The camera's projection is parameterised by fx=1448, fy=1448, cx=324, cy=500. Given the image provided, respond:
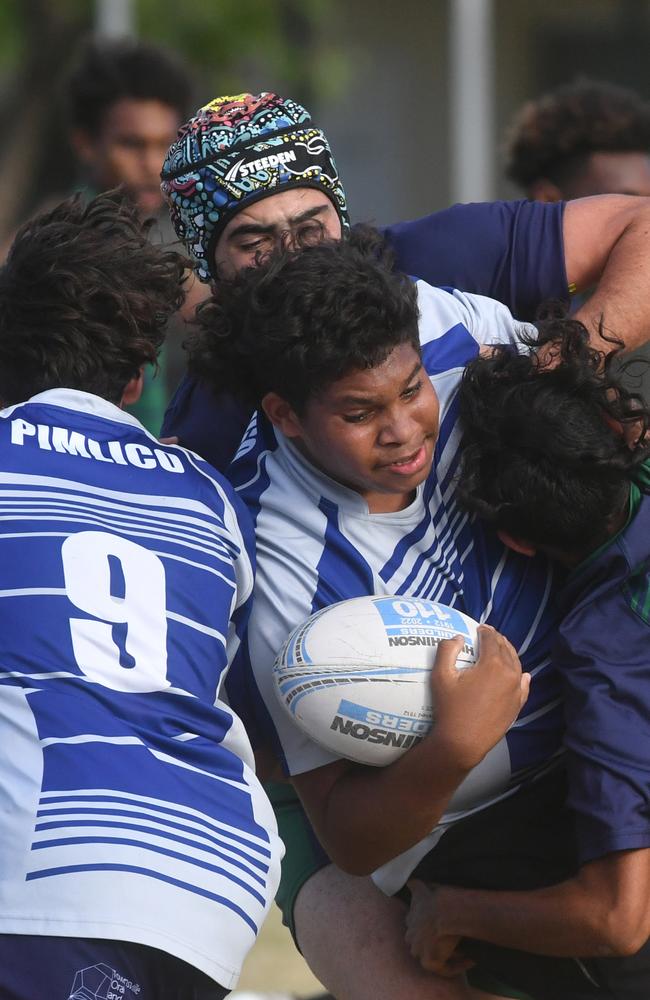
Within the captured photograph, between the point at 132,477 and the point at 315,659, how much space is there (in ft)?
1.72

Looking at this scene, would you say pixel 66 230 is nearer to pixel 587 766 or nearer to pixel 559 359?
pixel 559 359

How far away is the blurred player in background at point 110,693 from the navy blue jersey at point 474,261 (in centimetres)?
50

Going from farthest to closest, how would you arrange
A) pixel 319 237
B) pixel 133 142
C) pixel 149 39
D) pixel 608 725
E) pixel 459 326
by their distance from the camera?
1. pixel 149 39
2. pixel 133 142
3. pixel 319 237
4. pixel 459 326
5. pixel 608 725

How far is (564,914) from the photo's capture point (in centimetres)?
296

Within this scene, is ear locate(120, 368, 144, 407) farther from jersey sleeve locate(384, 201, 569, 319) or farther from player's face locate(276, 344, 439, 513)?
jersey sleeve locate(384, 201, 569, 319)

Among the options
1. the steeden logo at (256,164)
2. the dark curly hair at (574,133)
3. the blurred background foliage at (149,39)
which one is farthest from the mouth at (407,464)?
the blurred background foliage at (149,39)

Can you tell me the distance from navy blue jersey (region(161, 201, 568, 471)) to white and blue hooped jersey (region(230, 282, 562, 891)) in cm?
31

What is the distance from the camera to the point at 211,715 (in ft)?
9.11

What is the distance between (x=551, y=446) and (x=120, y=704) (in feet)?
3.41

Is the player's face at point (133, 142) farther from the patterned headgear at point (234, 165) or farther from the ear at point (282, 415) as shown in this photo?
the ear at point (282, 415)

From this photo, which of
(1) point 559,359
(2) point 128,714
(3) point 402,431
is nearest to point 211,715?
(2) point 128,714

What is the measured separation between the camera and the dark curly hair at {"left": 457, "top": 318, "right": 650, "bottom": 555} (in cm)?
302

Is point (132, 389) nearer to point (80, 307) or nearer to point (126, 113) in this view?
point (80, 307)

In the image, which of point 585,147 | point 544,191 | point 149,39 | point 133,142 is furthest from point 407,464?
point 149,39
